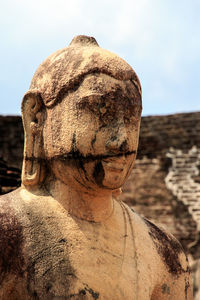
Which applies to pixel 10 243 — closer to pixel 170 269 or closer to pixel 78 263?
pixel 78 263

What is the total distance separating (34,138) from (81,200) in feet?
1.74

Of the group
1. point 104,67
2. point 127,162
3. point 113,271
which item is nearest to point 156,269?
point 113,271

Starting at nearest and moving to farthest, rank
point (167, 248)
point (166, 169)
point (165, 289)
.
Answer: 1. point (165, 289)
2. point (167, 248)
3. point (166, 169)

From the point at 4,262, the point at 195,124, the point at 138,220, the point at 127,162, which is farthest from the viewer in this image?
the point at 195,124

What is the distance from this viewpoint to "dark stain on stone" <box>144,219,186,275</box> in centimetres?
405

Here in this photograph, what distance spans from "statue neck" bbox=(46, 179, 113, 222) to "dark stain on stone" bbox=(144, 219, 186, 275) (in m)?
0.50

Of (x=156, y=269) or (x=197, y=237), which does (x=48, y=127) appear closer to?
(x=156, y=269)

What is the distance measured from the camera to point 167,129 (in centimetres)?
1228

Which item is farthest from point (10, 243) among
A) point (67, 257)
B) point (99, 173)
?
point (99, 173)

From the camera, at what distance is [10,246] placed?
3531 mm

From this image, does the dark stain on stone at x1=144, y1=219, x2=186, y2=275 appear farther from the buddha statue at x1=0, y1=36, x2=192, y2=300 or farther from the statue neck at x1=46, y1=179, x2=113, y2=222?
the statue neck at x1=46, y1=179, x2=113, y2=222

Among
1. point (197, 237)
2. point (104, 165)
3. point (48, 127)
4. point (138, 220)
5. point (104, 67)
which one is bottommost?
point (197, 237)

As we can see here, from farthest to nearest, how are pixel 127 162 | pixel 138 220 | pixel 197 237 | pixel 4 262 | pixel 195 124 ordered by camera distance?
pixel 195 124, pixel 197 237, pixel 138 220, pixel 127 162, pixel 4 262

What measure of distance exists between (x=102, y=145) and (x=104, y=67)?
0.52 metres
